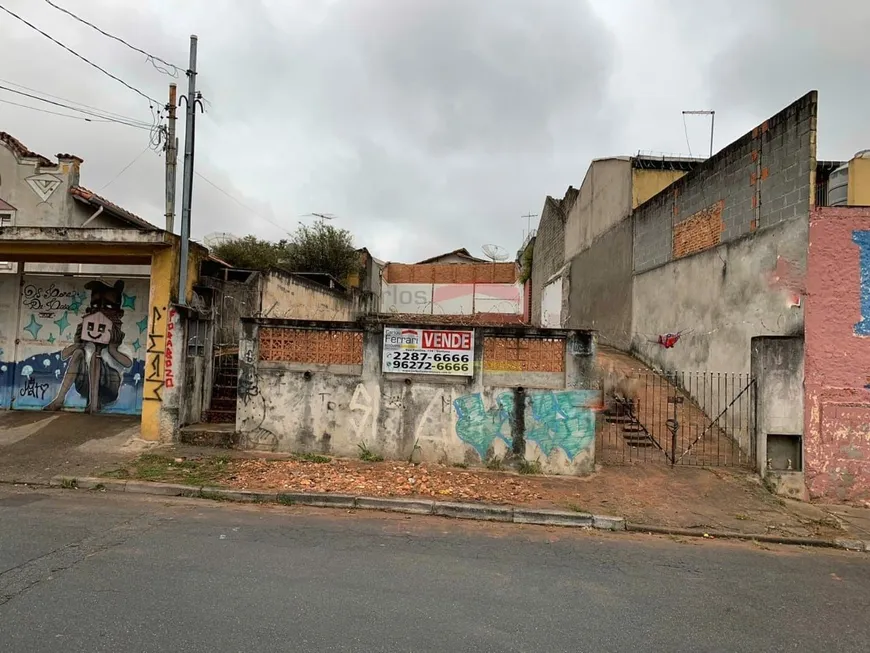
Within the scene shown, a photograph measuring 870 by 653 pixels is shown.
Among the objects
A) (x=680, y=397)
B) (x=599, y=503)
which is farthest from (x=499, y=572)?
(x=680, y=397)

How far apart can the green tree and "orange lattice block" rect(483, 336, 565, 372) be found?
2074 centimetres

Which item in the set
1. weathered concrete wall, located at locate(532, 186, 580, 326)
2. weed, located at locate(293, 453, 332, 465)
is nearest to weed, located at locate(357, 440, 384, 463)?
weed, located at locate(293, 453, 332, 465)

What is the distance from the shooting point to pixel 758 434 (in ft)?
26.0

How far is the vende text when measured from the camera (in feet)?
27.1

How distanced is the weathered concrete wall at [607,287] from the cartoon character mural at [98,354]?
11307 millimetres

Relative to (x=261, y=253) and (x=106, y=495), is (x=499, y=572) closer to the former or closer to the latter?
(x=106, y=495)

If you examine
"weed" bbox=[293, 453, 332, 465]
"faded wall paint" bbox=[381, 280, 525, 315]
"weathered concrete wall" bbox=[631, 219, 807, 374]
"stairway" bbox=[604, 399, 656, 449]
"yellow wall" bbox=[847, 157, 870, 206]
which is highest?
"yellow wall" bbox=[847, 157, 870, 206]

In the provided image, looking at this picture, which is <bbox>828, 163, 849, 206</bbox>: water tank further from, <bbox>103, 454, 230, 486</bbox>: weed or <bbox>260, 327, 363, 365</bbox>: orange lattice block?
<bbox>103, 454, 230, 486</bbox>: weed

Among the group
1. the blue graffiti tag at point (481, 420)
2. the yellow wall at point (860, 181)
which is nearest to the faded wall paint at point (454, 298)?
the yellow wall at point (860, 181)

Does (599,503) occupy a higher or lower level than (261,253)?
lower

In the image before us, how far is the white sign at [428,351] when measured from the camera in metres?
8.27

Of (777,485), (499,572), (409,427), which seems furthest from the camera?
(409,427)

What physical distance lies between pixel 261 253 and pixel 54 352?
807 inches

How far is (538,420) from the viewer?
802 centimetres
